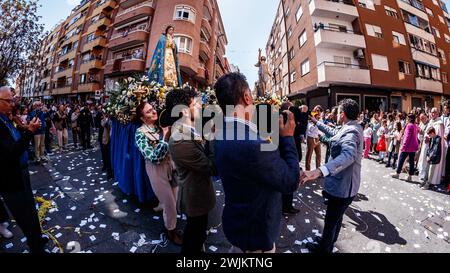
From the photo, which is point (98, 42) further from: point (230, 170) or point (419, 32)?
point (419, 32)

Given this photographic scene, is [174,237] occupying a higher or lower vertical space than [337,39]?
lower

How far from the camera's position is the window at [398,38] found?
1889 centimetres

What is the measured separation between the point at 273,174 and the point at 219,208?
313cm

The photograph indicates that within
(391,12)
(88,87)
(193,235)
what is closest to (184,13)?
(88,87)

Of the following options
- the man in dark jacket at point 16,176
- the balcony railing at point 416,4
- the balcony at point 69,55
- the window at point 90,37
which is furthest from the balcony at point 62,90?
the balcony railing at point 416,4

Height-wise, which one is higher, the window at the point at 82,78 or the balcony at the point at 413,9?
the balcony at the point at 413,9

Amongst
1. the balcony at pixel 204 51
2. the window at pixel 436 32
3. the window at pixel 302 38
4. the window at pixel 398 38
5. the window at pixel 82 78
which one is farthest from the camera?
the window at pixel 82 78

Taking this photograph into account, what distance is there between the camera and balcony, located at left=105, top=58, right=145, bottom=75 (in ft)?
65.2

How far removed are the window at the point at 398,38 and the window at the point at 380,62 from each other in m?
3.21

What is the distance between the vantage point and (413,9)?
21.8 meters

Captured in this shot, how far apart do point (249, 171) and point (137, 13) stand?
83.3 ft

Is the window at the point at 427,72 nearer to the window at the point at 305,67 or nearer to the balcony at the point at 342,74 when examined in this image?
the balcony at the point at 342,74

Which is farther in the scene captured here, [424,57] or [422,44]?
[422,44]
